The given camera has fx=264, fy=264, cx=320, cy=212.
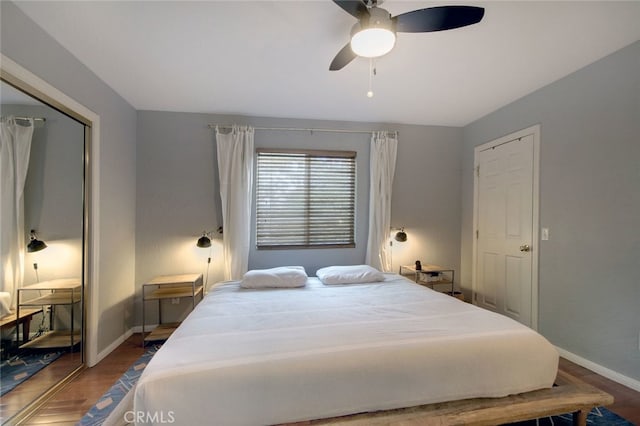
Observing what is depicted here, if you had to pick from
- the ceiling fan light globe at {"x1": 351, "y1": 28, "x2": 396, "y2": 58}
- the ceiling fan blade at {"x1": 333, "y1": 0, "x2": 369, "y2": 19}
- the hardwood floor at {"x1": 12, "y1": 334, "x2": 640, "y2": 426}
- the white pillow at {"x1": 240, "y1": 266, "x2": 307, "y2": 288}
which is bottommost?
the hardwood floor at {"x1": 12, "y1": 334, "x2": 640, "y2": 426}

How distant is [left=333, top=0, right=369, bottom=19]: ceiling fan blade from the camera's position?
4.52 ft

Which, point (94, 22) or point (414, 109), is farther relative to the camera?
point (414, 109)

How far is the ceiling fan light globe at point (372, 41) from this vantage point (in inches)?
58.4

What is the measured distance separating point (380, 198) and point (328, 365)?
8.08 feet

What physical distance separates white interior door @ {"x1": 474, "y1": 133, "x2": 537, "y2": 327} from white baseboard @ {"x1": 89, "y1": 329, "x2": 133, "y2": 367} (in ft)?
13.9

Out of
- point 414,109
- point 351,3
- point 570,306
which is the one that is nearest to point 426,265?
point 570,306

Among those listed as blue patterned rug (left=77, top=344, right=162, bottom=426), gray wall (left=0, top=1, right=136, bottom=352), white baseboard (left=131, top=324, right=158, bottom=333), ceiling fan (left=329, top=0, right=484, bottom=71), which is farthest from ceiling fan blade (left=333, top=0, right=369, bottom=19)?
white baseboard (left=131, top=324, right=158, bottom=333)

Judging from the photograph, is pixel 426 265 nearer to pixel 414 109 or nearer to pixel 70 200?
pixel 414 109

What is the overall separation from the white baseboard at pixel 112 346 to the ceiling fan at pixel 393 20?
3.37 metres

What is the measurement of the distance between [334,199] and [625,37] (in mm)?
2787

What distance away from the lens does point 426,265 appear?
3547 millimetres

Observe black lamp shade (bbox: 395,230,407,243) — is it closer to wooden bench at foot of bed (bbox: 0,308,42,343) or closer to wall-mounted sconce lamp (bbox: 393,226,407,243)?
wall-mounted sconce lamp (bbox: 393,226,407,243)

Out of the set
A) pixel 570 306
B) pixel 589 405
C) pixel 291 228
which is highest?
pixel 291 228

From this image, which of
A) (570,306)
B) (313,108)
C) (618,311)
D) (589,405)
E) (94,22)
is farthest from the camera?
(313,108)
